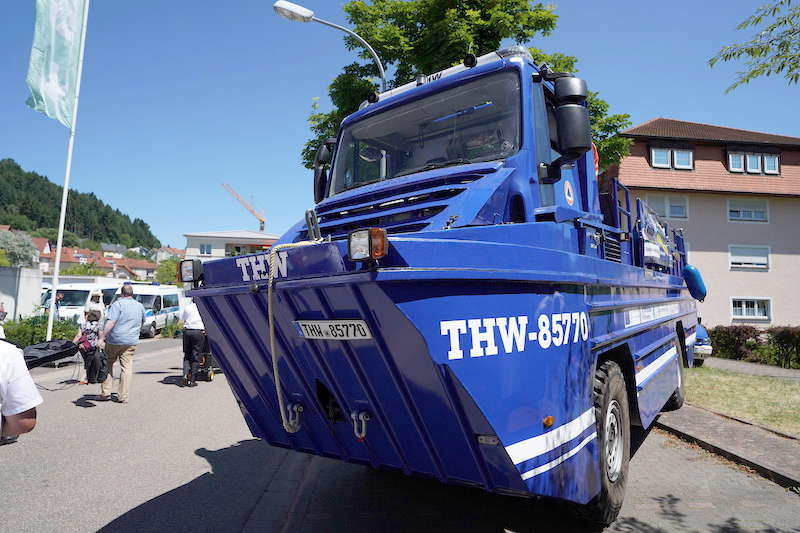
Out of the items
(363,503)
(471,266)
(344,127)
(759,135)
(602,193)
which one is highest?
(759,135)

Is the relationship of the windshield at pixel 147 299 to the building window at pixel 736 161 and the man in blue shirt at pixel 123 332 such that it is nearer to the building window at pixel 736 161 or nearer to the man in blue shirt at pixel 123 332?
the man in blue shirt at pixel 123 332

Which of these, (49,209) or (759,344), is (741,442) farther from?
(49,209)

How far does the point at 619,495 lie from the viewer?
405 cm

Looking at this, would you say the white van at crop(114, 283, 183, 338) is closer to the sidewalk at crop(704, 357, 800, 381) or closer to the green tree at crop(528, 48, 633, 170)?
the green tree at crop(528, 48, 633, 170)

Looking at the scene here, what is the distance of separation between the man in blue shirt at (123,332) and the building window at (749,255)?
3045 centimetres

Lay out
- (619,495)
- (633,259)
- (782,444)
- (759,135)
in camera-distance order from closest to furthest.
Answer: (619,495), (633,259), (782,444), (759,135)

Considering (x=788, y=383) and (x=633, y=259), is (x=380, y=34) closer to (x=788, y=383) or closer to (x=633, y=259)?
(x=633, y=259)


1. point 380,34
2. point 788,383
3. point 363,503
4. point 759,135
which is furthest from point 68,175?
point 759,135

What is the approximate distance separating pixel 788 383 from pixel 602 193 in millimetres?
9837

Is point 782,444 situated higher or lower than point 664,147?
lower

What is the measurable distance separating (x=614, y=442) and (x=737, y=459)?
8.06 ft

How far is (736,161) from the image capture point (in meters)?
30.4

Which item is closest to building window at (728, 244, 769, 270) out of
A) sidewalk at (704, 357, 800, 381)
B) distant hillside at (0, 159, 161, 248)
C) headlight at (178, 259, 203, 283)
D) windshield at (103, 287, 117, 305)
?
sidewalk at (704, 357, 800, 381)

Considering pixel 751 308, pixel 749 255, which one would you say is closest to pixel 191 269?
pixel 751 308
